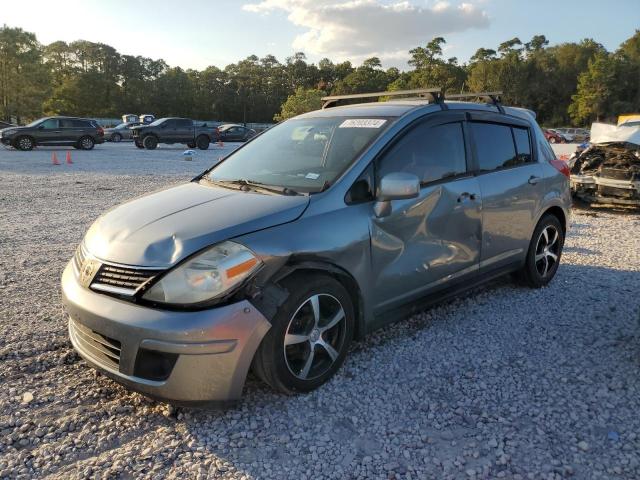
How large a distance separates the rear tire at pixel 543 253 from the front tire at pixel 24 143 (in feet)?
81.7

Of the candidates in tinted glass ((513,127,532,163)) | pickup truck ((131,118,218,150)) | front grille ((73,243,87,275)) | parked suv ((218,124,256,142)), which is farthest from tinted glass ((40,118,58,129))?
tinted glass ((513,127,532,163))

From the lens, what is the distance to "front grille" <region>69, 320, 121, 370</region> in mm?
2707

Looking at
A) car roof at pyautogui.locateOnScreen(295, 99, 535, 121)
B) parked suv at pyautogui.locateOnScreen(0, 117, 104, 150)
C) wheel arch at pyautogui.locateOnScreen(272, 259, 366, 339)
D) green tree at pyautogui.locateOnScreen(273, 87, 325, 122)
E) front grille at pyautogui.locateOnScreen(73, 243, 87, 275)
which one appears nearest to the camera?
wheel arch at pyautogui.locateOnScreen(272, 259, 366, 339)

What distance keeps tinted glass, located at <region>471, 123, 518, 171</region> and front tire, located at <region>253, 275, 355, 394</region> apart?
1.96 m

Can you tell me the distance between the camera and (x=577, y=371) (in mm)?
3365

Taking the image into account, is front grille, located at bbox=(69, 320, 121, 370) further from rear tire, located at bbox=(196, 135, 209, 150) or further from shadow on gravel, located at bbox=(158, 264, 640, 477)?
rear tire, located at bbox=(196, 135, 209, 150)

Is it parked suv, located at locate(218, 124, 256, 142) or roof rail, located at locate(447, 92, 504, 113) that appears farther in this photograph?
parked suv, located at locate(218, 124, 256, 142)

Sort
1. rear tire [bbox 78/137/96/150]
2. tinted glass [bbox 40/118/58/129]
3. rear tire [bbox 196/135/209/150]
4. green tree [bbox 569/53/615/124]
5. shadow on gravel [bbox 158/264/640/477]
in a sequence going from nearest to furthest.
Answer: shadow on gravel [bbox 158/264/640/477] < tinted glass [bbox 40/118/58/129] < rear tire [bbox 78/137/96/150] < rear tire [bbox 196/135/209/150] < green tree [bbox 569/53/615/124]

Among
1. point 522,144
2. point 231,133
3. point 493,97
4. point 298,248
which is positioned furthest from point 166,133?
point 298,248

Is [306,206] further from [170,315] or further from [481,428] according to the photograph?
[481,428]

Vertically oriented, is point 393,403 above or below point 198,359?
below

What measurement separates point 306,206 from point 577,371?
2.14m

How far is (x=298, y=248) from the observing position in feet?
9.46


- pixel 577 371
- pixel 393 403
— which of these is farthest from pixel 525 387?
pixel 393 403
